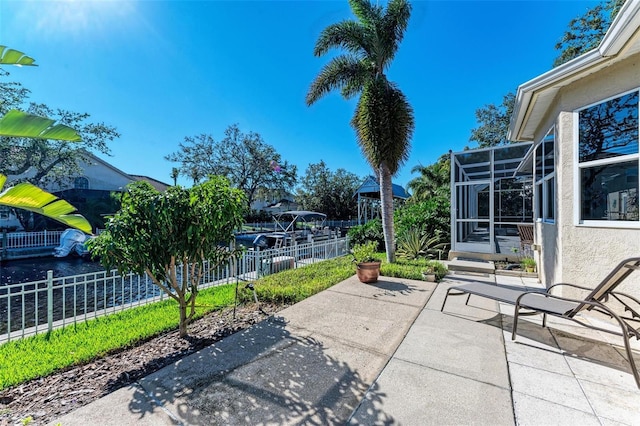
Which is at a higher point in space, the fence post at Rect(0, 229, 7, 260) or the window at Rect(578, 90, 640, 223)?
the window at Rect(578, 90, 640, 223)

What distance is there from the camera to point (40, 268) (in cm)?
1236

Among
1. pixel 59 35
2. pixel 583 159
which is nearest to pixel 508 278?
pixel 583 159

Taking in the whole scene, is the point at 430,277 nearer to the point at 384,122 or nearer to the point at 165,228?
the point at 384,122

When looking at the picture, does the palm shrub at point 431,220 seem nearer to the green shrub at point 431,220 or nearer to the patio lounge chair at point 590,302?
the green shrub at point 431,220

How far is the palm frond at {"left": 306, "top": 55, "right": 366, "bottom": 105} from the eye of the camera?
8242 mm

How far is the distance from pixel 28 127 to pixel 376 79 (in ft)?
25.2

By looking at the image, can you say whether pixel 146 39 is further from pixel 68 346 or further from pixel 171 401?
pixel 171 401

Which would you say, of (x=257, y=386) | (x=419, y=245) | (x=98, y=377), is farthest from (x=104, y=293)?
(x=419, y=245)

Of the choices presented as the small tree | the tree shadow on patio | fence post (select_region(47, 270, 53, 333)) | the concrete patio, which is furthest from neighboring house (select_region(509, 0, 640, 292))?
fence post (select_region(47, 270, 53, 333))

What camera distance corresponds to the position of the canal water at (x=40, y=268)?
421 inches

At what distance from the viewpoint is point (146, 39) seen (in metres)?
8.02

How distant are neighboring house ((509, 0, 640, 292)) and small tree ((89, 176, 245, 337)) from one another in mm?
5173

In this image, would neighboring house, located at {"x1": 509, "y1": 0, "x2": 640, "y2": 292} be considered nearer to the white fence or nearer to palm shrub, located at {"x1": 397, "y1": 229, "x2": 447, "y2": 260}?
palm shrub, located at {"x1": 397, "y1": 229, "x2": 447, "y2": 260}

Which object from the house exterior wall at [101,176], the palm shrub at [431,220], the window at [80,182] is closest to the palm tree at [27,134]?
the palm shrub at [431,220]
